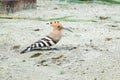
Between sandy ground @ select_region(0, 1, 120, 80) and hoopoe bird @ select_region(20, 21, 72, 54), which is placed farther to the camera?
hoopoe bird @ select_region(20, 21, 72, 54)

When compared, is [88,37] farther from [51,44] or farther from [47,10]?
[47,10]

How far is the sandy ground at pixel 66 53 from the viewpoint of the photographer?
21.3 ft

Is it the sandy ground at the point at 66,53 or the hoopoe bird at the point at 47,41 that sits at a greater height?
the hoopoe bird at the point at 47,41

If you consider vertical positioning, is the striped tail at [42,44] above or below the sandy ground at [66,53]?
above

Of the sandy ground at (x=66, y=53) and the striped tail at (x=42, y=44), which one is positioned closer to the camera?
the sandy ground at (x=66, y=53)

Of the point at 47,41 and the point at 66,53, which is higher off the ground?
the point at 47,41

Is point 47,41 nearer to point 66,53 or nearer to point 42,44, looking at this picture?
point 42,44

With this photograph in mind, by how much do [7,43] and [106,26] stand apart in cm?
257

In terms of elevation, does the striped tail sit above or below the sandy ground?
above

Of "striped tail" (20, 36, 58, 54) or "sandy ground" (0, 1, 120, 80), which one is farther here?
"striped tail" (20, 36, 58, 54)

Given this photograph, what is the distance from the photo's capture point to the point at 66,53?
7484 millimetres

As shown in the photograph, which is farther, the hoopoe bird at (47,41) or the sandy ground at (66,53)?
the hoopoe bird at (47,41)

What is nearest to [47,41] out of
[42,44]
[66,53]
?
[42,44]

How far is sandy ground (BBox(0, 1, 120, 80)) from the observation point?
6500 millimetres
